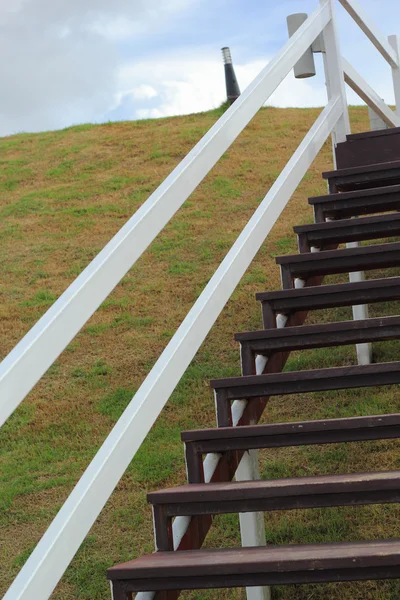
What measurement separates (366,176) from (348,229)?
819 millimetres

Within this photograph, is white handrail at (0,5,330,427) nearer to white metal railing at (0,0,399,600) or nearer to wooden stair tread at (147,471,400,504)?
white metal railing at (0,0,399,600)

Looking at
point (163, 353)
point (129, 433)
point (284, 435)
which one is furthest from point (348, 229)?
point (129, 433)

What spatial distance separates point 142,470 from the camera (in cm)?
591

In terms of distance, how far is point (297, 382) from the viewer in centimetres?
339

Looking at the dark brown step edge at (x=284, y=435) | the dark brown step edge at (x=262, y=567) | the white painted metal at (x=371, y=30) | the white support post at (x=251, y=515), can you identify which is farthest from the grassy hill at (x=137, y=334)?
the white painted metal at (x=371, y=30)

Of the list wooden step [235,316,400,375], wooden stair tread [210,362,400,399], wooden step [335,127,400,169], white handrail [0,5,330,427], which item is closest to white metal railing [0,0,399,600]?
white handrail [0,5,330,427]

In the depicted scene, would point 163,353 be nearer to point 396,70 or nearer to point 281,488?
point 281,488

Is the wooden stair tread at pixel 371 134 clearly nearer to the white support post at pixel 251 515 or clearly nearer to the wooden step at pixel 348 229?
the wooden step at pixel 348 229

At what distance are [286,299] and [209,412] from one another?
107 inches

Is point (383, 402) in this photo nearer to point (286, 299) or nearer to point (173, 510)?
point (286, 299)

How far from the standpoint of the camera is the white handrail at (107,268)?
185cm

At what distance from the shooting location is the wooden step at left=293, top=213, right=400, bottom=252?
461cm

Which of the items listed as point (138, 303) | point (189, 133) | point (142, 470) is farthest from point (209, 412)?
point (189, 133)

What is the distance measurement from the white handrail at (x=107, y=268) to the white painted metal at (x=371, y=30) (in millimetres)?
2568
